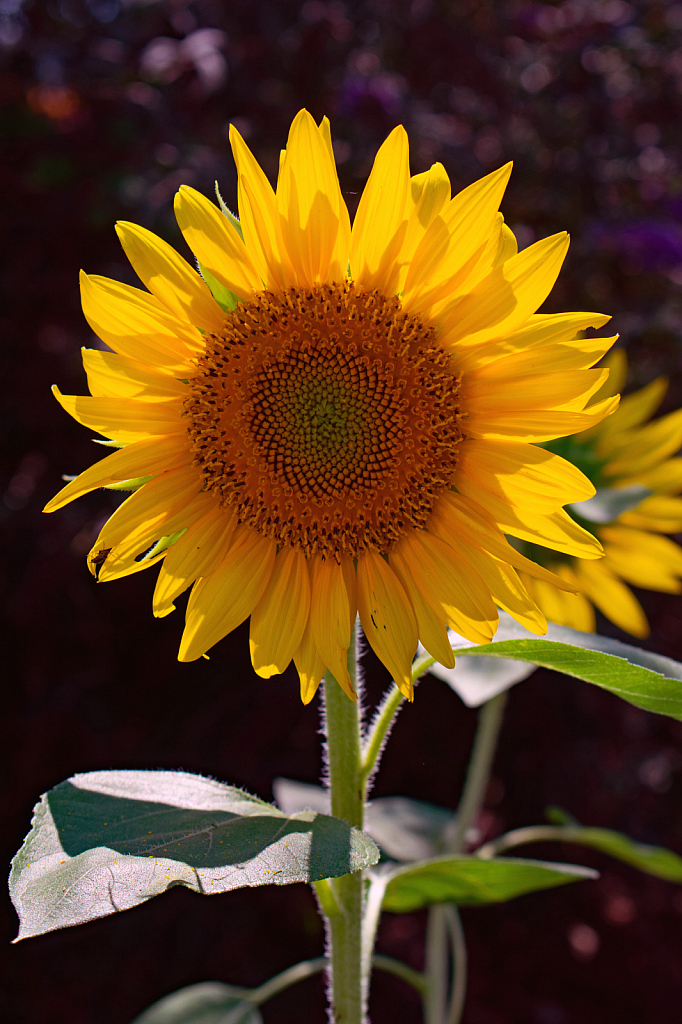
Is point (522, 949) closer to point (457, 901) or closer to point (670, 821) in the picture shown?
point (670, 821)

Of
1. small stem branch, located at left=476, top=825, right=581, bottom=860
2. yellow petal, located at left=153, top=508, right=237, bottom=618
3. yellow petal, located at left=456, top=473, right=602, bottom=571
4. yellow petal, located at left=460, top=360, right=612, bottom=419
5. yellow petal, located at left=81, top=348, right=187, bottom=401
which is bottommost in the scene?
small stem branch, located at left=476, top=825, right=581, bottom=860

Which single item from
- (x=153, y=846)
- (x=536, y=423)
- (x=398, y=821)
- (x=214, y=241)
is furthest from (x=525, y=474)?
(x=398, y=821)

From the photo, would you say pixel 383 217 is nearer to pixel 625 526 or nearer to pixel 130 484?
pixel 130 484

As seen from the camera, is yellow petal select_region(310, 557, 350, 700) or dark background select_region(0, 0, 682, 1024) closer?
yellow petal select_region(310, 557, 350, 700)

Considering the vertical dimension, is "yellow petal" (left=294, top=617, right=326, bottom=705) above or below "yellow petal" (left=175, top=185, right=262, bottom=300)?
below

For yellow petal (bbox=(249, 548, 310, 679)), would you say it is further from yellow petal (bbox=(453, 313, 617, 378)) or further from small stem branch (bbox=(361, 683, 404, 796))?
yellow petal (bbox=(453, 313, 617, 378))

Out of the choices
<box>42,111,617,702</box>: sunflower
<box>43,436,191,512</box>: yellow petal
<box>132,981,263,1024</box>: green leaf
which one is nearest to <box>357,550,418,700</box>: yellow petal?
<box>42,111,617,702</box>: sunflower
